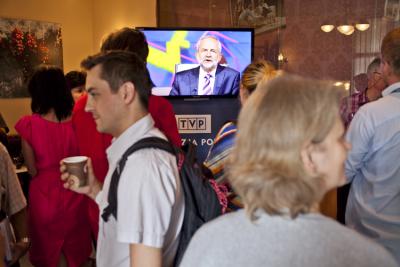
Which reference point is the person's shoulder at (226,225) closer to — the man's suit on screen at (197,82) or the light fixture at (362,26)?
the man's suit on screen at (197,82)

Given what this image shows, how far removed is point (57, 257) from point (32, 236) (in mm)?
224

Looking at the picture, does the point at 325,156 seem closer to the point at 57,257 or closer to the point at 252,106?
the point at 252,106

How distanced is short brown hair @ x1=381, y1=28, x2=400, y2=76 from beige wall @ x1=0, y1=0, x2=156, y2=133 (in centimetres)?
424

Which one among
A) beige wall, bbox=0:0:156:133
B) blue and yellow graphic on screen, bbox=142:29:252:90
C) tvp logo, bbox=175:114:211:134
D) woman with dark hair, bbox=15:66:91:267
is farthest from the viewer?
beige wall, bbox=0:0:156:133

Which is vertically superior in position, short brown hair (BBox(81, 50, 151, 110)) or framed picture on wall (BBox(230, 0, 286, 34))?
framed picture on wall (BBox(230, 0, 286, 34))

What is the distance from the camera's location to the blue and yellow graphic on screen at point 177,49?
12.2 ft

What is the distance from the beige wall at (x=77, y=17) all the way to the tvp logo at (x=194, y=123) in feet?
7.89

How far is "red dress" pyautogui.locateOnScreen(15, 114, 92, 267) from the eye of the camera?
2.59m

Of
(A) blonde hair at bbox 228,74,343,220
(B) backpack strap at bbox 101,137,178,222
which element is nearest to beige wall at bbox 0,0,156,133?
(B) backpack strap at bbox 101,137,178,222

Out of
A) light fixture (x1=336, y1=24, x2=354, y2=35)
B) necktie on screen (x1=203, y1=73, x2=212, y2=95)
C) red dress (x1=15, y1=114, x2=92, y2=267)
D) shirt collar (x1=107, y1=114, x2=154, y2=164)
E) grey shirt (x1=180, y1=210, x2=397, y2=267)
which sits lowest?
red dress (x1=15, y1=114, x2=92, y2=267)

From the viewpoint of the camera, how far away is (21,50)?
5.49 metres

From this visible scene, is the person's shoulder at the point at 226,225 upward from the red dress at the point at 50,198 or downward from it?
upward

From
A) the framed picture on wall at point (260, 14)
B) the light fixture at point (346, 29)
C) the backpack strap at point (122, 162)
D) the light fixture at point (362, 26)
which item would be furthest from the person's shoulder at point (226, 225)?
the light fixture at point (346, 29)

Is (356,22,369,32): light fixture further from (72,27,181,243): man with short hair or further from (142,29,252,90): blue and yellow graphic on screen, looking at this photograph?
(72,27,181,243): man with short hair
